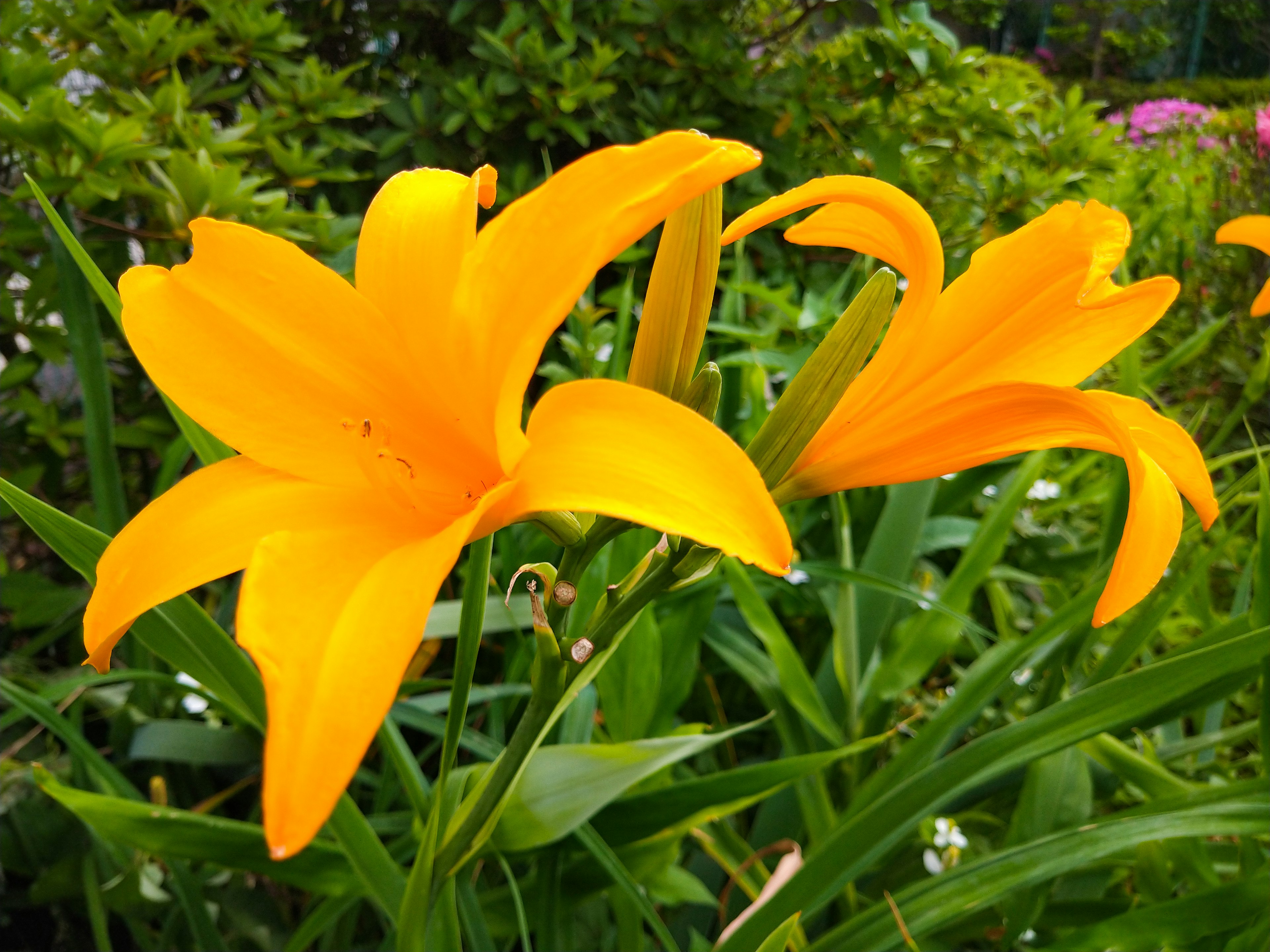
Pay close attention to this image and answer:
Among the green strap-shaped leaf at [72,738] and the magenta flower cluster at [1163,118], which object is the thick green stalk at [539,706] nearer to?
the green strap-shaped leaf at [72,738]

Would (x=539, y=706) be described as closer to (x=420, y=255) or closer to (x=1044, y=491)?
(x=420, y=255)

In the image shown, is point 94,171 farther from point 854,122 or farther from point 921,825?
point 854,122

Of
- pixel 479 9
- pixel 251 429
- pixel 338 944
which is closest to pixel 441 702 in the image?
pixel 338 944

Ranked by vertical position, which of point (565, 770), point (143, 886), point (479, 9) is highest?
point (479, 9)

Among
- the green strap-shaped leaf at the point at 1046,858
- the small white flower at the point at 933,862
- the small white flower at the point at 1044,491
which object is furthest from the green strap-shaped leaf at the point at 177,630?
the small white flower at the point at 1044,491

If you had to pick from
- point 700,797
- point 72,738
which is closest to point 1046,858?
point 700,797

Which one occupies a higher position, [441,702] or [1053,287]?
[1053,287]

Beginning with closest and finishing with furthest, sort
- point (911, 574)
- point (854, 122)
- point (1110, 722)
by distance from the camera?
point (1110, 722) < point (911, 574) < point (854, 122)

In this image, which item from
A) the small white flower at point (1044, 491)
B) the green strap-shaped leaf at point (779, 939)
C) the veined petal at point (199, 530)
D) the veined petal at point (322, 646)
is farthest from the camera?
the small white flower at point (1044, 491)
